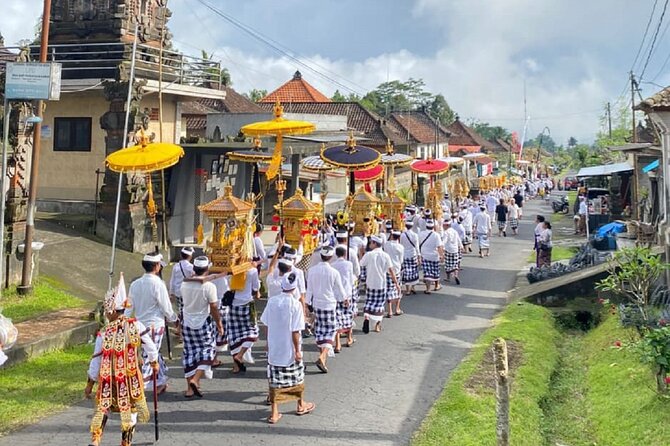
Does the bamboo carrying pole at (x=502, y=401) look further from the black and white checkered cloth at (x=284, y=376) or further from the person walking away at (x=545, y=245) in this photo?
the person walking away at (x=545, y=245)

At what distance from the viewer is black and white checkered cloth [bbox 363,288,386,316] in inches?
484

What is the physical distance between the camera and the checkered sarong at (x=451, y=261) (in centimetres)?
1781

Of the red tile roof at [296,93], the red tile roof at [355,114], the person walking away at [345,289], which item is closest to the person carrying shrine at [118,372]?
the person walking away at [345,289]

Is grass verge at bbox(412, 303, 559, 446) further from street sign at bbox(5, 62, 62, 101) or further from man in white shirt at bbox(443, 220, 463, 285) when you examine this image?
street sign at bbox(5, 62, 62, 101)

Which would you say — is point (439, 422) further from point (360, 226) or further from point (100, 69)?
point (100, 69)

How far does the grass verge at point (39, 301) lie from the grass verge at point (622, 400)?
9.54 m

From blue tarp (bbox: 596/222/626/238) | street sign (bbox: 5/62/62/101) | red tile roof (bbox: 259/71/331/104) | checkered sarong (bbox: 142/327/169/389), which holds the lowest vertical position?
checkered sarong (bbox: 142/327/169/389)

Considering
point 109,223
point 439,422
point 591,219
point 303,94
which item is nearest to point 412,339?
point 439,422

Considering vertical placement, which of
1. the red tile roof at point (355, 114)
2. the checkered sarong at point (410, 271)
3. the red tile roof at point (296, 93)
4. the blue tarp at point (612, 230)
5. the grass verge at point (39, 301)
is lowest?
the grass verge at point (39, 301)

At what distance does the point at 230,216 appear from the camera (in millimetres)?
10469

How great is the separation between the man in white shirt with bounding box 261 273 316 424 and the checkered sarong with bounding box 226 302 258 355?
81.2 inches

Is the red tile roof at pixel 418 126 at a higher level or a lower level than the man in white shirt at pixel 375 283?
higher

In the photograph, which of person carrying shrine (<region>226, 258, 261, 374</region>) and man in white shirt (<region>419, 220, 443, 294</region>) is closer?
person carrying shrine (<region>226, 258, 261, 374</region>)

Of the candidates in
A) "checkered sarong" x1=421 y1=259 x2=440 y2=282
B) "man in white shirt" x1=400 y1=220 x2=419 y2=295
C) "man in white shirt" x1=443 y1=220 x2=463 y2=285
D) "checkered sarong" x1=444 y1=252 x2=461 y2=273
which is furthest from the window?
"checkered sarong" x1=444 y1=252 x2=461 y2=273
